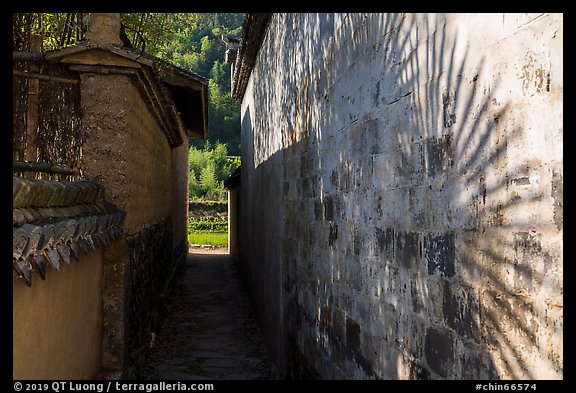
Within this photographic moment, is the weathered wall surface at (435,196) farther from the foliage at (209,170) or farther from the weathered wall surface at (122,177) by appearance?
the foliage at (209,170)

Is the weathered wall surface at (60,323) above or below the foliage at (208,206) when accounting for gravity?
below

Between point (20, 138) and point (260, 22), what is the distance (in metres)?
4.93

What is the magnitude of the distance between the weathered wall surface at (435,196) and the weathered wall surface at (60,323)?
192 cm

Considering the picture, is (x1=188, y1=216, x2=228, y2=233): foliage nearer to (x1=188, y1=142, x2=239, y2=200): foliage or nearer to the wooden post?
(x1=188, y1=142, x2=239, y2=200): foliage

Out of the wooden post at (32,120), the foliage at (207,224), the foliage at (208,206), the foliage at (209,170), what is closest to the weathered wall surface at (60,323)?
the wooden post at (32,120)

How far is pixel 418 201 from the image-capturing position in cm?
243

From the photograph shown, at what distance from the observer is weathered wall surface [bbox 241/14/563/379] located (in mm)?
1667

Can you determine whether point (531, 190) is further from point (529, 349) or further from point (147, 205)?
point (147, 205)

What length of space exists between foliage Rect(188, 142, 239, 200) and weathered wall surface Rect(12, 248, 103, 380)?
43.2 metres

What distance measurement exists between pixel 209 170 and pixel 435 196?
5037 centimetres

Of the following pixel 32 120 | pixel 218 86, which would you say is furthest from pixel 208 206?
pixel 32 120

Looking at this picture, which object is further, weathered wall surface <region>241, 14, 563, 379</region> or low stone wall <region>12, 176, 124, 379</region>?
low stone wall <region>12, 176, 124, 379</region>

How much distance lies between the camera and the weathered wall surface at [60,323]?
8.74ft

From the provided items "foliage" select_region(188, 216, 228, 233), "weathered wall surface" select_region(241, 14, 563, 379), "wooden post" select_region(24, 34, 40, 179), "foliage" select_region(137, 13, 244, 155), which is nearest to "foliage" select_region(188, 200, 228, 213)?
"foliage" select_region(188, 216, 228, 233)
